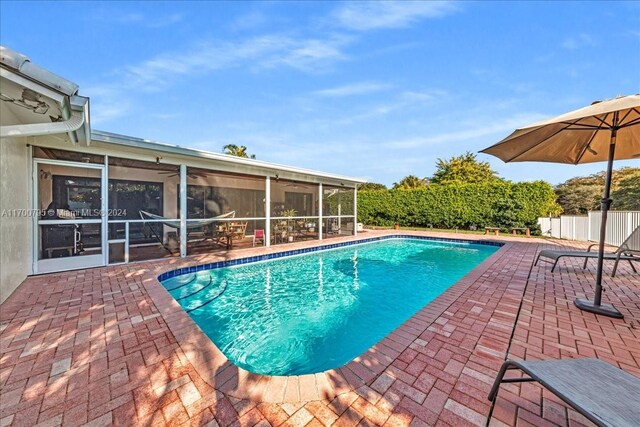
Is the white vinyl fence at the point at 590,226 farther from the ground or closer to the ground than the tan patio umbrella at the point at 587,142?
closer to the ground

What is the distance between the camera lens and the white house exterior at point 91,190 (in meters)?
2.87

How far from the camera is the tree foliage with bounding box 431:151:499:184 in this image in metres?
25.4

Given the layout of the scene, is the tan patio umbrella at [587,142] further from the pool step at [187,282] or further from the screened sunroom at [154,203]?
the screened sunroom at [154,203]

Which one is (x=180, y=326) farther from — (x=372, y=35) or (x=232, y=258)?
(x=372, y=35)

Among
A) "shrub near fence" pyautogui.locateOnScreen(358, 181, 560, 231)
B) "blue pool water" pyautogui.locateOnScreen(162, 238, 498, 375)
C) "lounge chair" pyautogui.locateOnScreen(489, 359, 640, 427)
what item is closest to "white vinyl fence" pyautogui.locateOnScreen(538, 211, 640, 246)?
"shrub near fence" pyautogui.locateOnScreen(358, 181, 560, 231)

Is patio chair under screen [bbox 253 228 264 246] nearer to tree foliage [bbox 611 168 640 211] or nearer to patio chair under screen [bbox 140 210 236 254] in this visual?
patio chair under screen [bbox 140 210 236 254]

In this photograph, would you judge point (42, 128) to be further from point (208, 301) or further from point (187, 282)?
point (187, 282)

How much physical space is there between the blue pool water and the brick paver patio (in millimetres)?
774

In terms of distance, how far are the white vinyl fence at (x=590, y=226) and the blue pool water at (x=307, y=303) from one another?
217 inches

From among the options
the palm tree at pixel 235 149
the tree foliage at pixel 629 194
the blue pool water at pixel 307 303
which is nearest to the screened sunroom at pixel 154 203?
the blue pool water at pixel 307 303

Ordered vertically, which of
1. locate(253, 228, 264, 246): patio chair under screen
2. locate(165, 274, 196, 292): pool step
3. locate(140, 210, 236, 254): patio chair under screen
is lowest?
locate(165, 274, 196, 292): pool step

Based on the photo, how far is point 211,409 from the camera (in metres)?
1.75

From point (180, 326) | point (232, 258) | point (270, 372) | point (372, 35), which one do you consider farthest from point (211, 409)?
point (372, 35)

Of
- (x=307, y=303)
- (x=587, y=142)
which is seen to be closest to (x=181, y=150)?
(x=307, y=303)
